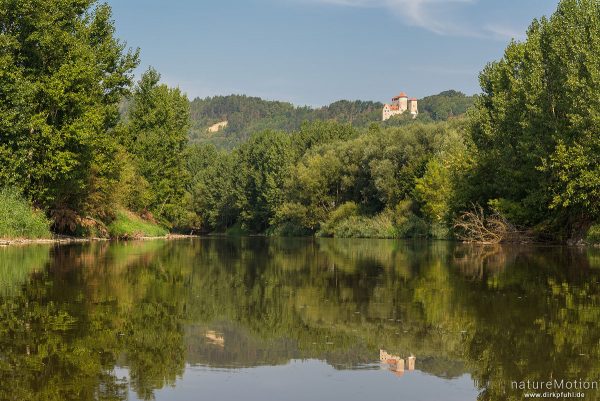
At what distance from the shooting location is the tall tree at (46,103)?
39781 mm

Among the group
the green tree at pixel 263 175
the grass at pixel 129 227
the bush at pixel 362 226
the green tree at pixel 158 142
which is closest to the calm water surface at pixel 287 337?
the grass at pixel 129 227

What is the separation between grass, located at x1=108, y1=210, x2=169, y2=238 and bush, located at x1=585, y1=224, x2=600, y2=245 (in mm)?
34422

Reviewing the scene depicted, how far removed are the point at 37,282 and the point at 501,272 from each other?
45.7 ft

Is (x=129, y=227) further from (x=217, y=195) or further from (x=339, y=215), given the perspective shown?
(x=217, y=195)

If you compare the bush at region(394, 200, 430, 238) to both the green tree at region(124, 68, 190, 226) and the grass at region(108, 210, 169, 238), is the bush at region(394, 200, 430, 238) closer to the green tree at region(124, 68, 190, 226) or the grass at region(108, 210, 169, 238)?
the green tree at region(124, 68, 190, 226)

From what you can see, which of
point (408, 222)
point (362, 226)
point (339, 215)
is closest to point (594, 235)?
point (408, 222)

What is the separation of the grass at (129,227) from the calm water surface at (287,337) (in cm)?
3790

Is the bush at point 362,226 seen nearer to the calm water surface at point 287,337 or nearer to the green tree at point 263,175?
the green tree at point 263,175

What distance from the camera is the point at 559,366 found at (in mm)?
8461

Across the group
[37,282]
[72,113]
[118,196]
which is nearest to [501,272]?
[37,282]

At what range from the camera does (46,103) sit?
4200 cm

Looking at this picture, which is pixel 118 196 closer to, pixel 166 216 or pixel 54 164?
pixel 54 164

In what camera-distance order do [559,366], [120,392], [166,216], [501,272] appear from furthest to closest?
[166,216] → [501,272] → [559,366] → [120,392]

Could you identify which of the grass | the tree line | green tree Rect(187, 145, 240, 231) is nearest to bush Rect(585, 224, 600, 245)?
the tree line
